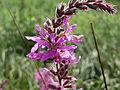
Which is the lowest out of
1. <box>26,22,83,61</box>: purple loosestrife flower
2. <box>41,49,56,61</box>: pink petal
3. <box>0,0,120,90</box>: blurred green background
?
<box>0,0,120,90</box>: blurred green background

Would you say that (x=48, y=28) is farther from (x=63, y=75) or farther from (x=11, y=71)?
(x=11, y=71)

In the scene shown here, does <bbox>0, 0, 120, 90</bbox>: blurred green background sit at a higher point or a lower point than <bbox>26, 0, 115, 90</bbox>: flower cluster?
lower

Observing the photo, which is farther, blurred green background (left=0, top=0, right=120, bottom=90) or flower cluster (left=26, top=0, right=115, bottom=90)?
blurred green background (left=0, top=0, right=120, bottom=90)

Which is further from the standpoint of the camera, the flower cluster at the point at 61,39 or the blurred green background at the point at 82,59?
the blurred green background at the point at 82,59

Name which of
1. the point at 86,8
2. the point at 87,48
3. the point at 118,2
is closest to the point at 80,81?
the point at 87,48

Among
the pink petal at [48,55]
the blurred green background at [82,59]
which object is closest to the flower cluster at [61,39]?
the pink petal at [48,55]

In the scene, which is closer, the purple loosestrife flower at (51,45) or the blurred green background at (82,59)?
the purple loosestrife flower at (51,45)

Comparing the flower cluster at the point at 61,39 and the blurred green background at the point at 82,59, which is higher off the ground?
the flower cluster at the point at 61,39

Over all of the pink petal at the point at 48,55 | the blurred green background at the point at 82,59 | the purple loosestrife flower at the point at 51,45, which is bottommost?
the blurred green background at the point at 82,59

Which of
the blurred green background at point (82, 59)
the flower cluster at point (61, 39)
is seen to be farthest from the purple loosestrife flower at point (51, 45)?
the blurred green background at point (82, 59)

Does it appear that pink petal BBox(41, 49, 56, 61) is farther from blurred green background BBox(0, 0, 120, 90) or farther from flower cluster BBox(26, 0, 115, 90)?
blurred green background BBox(0, 0, 120, 90)

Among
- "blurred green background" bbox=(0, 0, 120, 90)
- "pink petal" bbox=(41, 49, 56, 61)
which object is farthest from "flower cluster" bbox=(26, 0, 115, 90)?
"blurred green background" bbox=(0, 0, 120, 90)

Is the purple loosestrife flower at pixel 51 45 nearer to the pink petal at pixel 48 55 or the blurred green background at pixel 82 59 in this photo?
the pink petal at pixel 48 55

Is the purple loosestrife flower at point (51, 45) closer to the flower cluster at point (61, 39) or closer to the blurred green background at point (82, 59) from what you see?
the flower cluster at point (61, 39)
